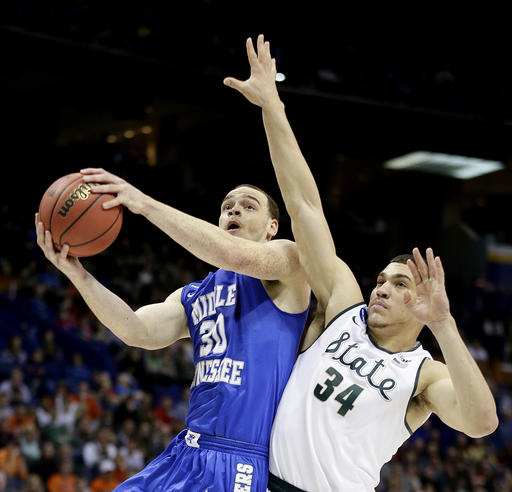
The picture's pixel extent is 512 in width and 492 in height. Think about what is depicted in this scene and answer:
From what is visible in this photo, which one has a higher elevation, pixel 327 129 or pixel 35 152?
pixel 327 129

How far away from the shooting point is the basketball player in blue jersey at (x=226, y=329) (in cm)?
318

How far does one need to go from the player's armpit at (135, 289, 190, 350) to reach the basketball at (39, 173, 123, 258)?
0.64 metres

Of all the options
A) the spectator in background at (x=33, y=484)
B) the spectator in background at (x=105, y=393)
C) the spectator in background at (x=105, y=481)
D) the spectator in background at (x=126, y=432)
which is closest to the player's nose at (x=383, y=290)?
the spectator in background at (x=33, y=484)

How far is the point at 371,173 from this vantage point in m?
20.6

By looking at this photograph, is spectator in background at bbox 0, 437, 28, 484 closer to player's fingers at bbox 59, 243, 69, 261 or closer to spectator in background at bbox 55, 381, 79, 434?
spectator in background at bbox 55, 381, 79, 434

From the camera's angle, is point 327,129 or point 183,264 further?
point 327,129

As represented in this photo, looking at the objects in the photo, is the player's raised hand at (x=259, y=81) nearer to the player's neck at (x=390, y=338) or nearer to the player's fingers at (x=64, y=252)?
the player's fingers at (x=64, y=252)

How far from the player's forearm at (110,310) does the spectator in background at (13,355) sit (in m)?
7.26

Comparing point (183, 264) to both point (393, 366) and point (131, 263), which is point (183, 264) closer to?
point (131, 263)

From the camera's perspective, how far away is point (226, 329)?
358cm

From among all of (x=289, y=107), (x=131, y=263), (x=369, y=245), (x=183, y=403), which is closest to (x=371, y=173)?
(x=369, y=245)

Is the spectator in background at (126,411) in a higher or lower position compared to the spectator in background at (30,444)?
higher

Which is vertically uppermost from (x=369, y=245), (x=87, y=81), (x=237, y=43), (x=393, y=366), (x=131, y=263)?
(x=237, y=43)

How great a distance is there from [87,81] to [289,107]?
377cm
